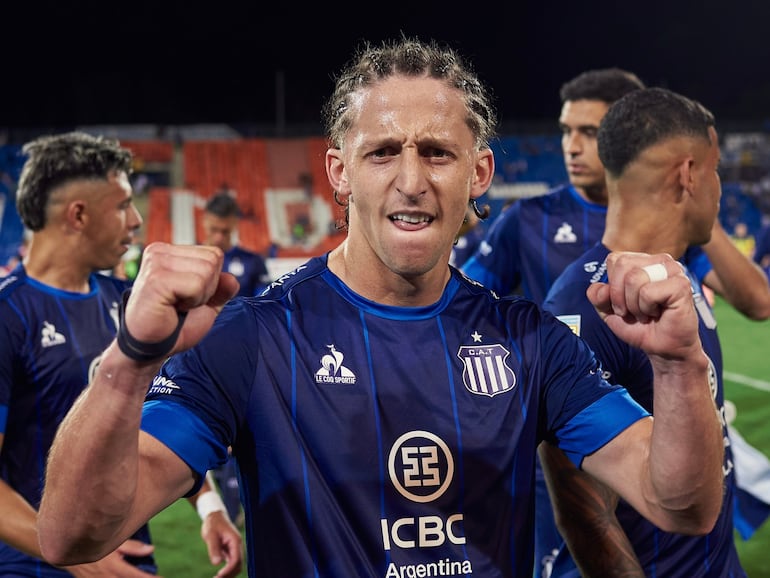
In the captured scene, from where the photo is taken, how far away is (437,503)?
1916 mm

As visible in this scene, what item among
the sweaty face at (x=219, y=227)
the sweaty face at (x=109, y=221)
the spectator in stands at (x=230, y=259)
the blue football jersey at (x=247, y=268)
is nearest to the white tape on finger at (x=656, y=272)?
the sweaty face at (x=109, y=221)

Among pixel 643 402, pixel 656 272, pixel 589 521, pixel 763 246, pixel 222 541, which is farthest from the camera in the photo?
pixel 763 246

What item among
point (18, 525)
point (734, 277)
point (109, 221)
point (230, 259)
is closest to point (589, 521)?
point (18, 525)

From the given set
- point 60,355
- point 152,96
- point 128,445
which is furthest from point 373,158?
point 152,96

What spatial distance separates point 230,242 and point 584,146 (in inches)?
173

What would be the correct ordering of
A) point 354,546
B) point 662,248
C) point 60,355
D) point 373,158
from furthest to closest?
point 60,355, point 662,248, point 373,158, point 354,546

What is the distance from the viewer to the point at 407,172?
1.93 meters

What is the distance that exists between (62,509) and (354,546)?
63cm

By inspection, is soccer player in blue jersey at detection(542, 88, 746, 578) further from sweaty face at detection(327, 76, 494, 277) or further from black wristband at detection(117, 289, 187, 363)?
black wristband at detection(117, 289, 187, 363)

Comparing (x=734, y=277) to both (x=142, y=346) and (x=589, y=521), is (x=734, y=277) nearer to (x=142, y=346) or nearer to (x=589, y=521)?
Answer: (x=589, y=521)

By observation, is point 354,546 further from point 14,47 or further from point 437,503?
point 14,47

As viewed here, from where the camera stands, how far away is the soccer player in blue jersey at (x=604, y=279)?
2.46m

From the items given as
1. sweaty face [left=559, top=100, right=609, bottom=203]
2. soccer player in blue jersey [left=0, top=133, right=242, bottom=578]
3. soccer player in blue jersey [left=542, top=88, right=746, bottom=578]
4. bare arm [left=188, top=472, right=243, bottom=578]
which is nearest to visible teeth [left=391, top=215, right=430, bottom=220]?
soccer player in blue jersey [left=542, top=88, right=746, bottom=578]

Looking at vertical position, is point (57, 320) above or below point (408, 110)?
below
